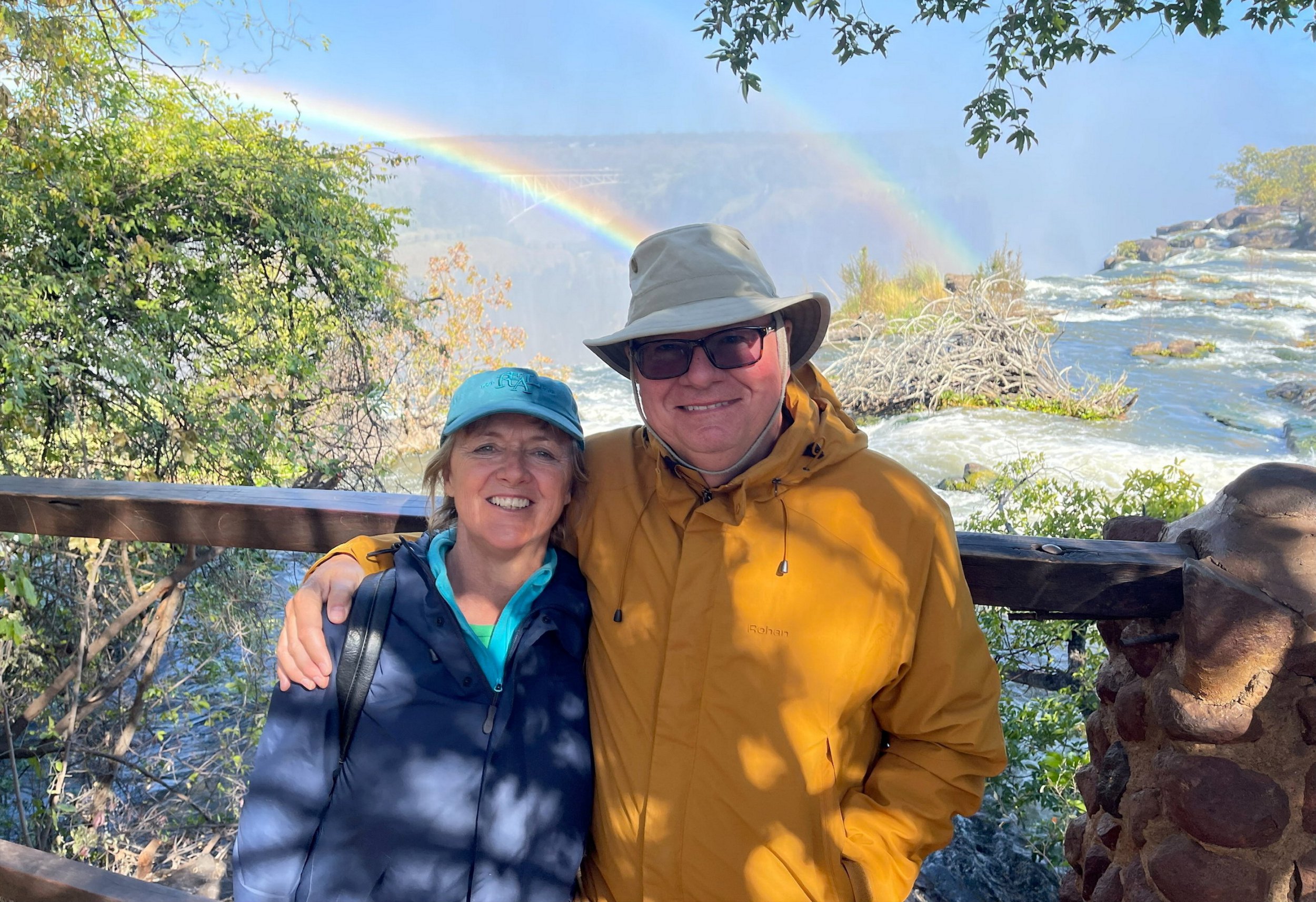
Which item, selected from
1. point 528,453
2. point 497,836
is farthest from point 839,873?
point 528,453

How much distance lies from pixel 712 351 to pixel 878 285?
17652 mm

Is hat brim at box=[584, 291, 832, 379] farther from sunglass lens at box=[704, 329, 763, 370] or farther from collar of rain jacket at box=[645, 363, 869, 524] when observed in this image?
collar of rain jacket at box=[645, 363, 869, 524]

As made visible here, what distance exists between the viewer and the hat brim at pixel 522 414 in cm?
158

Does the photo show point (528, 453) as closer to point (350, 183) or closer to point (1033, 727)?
point (1033, 727)

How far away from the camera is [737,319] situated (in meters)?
1.53

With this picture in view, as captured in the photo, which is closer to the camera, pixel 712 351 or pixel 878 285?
pixel 712 351

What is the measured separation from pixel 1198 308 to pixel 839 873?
76.9 ft

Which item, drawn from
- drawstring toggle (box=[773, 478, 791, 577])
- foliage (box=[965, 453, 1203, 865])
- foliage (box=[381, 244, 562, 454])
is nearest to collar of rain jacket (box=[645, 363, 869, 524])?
drawstring toggle (box=[773, 478, 791, 577])

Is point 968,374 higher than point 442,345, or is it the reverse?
point 442,345

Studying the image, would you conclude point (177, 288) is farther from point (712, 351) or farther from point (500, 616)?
point (712, 351)

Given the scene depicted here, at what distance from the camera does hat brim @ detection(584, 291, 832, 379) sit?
154cm

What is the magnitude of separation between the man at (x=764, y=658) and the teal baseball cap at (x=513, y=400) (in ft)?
0.60

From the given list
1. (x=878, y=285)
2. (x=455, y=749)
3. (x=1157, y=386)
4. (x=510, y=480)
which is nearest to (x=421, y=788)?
(x=455, y=749)

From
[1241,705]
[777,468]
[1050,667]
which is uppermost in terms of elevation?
[777,468]
